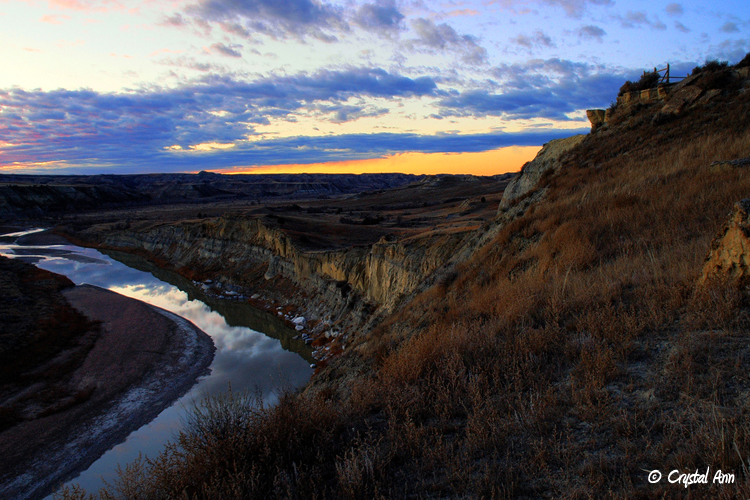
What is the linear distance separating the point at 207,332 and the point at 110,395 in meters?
8.47

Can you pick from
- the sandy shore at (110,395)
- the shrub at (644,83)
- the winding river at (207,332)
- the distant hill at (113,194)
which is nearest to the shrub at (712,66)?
the shrub at (644,83)

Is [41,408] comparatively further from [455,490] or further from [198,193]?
[198,193]

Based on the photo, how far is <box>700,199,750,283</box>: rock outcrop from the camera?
171 inches

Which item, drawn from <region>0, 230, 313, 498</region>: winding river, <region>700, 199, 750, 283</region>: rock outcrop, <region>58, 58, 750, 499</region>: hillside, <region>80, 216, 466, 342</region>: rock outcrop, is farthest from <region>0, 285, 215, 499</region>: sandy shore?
<region>700, 199, 750, 283</region>: rock outcrop

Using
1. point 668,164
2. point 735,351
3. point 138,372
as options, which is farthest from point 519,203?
point 138,372

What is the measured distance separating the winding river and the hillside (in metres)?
1.24

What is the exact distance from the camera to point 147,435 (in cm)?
1400

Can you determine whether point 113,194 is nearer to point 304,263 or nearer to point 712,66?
point 304,263

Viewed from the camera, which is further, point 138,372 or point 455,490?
point 138,372

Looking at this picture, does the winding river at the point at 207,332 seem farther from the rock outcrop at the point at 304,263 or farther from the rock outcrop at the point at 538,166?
the rock outcrop at the point at 538,166

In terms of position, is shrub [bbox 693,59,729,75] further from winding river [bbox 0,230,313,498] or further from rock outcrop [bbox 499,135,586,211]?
winding river [bbox 0,230,313,498]

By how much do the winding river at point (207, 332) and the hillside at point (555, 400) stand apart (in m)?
1.24

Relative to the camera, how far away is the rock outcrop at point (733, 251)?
4352 mm

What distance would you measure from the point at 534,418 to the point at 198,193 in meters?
172
